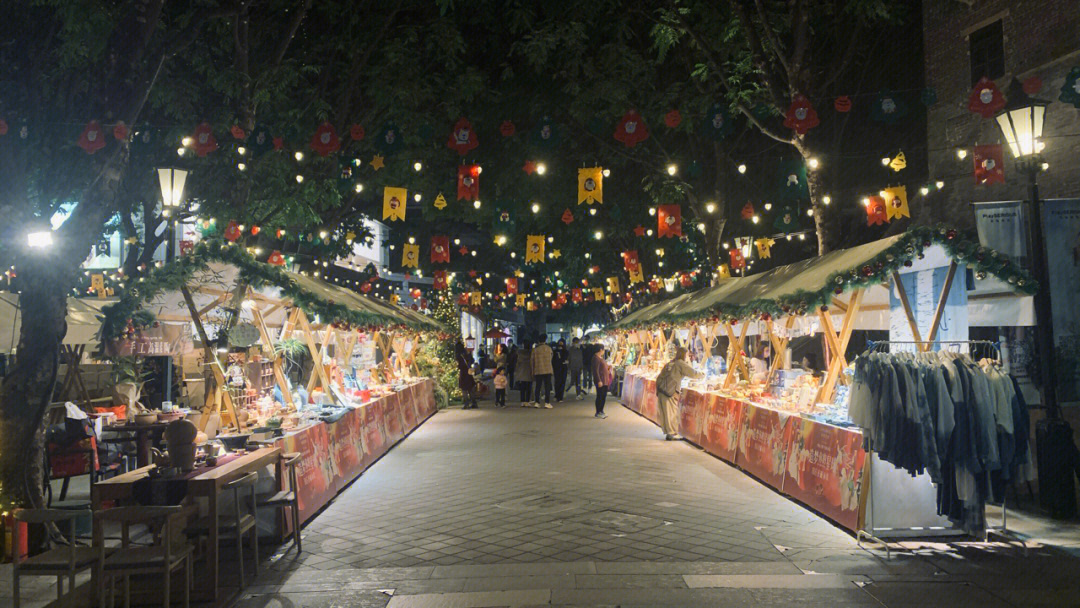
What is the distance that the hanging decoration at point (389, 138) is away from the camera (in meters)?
13.2

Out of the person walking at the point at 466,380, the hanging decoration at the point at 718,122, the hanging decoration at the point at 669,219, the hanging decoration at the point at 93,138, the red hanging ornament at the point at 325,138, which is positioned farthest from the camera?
the person walking at the point at 466,380

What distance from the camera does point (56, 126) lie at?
8.20 m

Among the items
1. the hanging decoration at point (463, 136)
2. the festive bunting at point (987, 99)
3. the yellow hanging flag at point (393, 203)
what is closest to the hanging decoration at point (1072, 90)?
the festive bunting at point (987, 99)

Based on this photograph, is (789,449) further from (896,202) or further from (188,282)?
(896,202)

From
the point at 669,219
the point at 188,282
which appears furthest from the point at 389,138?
the point at 669,219

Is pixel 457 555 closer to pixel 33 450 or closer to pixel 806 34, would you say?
pixel 33 450

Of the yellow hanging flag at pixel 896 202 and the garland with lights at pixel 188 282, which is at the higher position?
the yellow hanging flag at pixel 896 202

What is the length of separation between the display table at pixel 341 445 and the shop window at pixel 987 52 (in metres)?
13.4

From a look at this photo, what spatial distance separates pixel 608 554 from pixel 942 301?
435 cm

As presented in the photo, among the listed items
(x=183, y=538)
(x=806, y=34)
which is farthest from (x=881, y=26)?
(x=183, y=538)

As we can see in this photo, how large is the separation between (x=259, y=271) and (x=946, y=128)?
15.2 meters

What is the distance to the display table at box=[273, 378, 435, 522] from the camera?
8.33 metres

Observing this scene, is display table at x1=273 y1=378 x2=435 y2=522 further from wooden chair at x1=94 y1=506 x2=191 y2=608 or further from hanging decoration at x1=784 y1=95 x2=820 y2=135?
hanging decoration at x1=784 y1=95 x2=820 y2=135

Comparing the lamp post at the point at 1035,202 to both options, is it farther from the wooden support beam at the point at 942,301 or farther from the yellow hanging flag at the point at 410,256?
the yellow hanging flag at the point at 410,256
